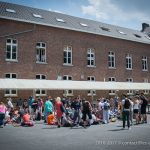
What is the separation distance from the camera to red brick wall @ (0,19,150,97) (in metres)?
24.6

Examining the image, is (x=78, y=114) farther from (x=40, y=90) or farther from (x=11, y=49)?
(x=11, y=49)

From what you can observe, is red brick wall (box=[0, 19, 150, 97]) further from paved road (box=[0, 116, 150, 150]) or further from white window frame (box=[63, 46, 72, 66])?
paved road (box=[0, 116, 150, 150])

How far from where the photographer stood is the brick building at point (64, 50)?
24516mm

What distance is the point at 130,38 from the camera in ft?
113

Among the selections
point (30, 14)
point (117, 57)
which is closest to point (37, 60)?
point (30, 14)

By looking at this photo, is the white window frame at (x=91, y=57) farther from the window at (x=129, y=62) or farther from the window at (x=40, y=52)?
the window at (x=129, y=62)

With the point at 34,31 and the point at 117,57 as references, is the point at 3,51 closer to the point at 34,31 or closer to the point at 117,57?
the point at 34,31

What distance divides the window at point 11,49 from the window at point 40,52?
7.71 feet

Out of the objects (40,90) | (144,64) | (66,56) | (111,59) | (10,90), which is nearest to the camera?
(10,90)

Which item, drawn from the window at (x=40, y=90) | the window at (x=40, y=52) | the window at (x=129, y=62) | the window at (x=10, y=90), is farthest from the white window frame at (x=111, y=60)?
the window at (x=10, y=90)

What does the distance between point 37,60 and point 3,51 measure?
142 inches

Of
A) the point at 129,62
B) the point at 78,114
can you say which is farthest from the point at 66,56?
the point at 78,114

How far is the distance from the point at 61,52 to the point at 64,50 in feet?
1.83

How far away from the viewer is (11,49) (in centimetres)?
2453
